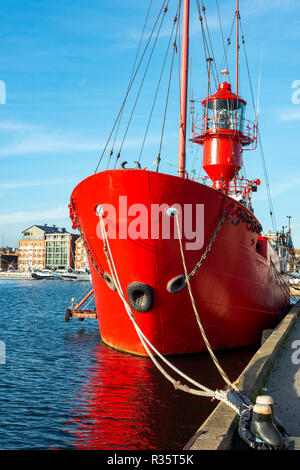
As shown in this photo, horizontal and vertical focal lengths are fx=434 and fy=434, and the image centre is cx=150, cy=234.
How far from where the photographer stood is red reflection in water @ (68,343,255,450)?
22.1 ft

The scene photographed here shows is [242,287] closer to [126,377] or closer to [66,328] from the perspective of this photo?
[126,377]

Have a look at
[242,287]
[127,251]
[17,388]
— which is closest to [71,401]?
[17,388]

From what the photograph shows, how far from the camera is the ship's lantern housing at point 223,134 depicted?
17.9m

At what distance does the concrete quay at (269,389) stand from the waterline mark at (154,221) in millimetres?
2985

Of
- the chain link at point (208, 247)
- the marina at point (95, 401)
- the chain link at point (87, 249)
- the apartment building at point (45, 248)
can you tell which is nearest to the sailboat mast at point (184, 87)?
the chain link at point (208, 247)

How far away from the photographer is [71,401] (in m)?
8.68

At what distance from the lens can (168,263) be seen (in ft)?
32.8

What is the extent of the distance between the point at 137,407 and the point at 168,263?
3242 mm

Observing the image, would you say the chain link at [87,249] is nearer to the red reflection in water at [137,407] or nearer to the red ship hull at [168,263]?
the red ship hull at [168,263]

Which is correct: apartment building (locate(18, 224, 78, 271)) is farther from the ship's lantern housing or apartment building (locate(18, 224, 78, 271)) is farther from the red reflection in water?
the red reflection in water

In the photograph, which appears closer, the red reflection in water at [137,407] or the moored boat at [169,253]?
the red reflection in water at [137,407]

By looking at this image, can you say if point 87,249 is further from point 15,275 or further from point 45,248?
point 45,248

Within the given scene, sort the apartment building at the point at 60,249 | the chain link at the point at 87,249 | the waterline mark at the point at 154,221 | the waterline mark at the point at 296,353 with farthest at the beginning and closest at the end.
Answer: the apartment building at the point at 60,249
the chain link at the point at 87,249
the waterline mark at the point at 154,221
the waterline mark at the point at 296,353

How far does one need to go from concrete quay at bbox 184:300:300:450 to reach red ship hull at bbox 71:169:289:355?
5.65 ft
